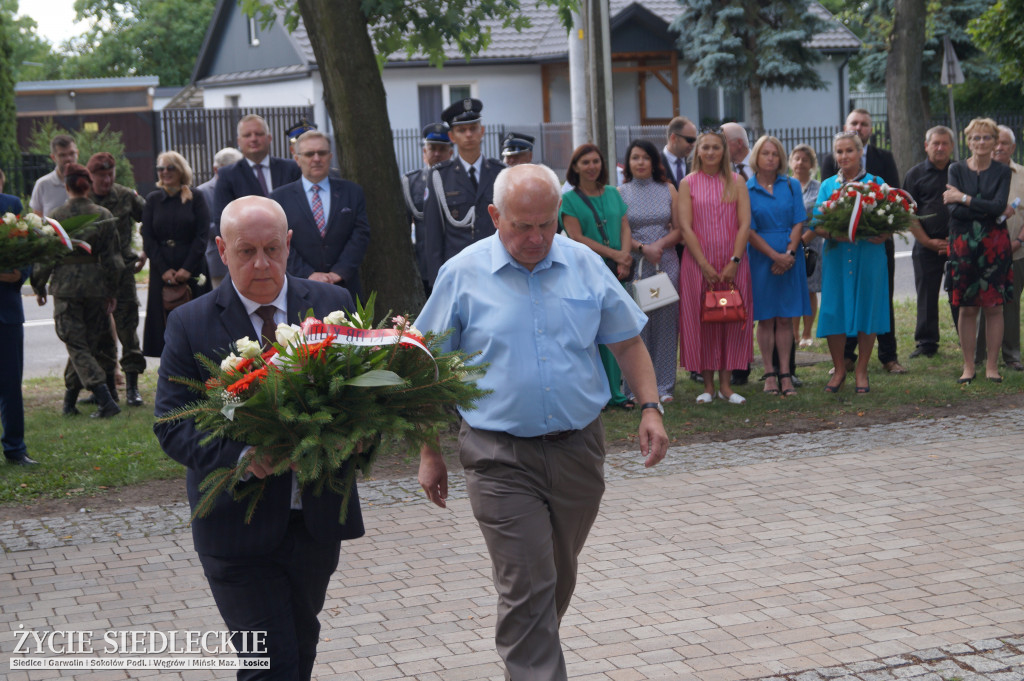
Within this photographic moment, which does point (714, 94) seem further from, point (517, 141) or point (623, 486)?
point (623, 486)

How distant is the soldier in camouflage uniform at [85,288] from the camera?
10.9m

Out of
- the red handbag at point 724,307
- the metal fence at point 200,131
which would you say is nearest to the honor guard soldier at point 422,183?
the red handbag at point 724,307

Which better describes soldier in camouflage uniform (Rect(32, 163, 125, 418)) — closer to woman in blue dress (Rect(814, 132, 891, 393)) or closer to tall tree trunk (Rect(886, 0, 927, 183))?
woman in blue dress (Rect(814, 132, 891, 393))

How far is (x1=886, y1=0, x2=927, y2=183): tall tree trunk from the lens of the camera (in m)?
23.5

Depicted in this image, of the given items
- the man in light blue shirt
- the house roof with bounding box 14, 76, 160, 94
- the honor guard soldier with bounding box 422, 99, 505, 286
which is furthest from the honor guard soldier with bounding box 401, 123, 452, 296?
the house roof with bounding box 14, 76, 160, 94

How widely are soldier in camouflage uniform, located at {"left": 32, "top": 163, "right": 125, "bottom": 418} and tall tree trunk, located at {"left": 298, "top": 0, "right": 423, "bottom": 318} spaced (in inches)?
99.5

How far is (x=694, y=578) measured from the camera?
630 centimetres

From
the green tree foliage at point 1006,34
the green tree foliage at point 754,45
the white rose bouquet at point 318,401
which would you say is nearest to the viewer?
the white rose bouquet at point 318,401

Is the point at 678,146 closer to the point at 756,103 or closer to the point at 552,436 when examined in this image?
the point at 552,436

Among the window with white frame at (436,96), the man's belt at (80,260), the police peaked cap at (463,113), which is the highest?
the window with white frame at (436,96)

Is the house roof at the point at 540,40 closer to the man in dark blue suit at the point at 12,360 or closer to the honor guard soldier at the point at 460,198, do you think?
the honor guard soldier at the point at 460,198

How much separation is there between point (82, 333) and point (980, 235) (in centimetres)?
832

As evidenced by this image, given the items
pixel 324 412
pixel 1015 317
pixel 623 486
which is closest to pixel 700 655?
pixel 324 412

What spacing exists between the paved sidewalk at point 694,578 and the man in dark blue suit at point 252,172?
9.32 feet
